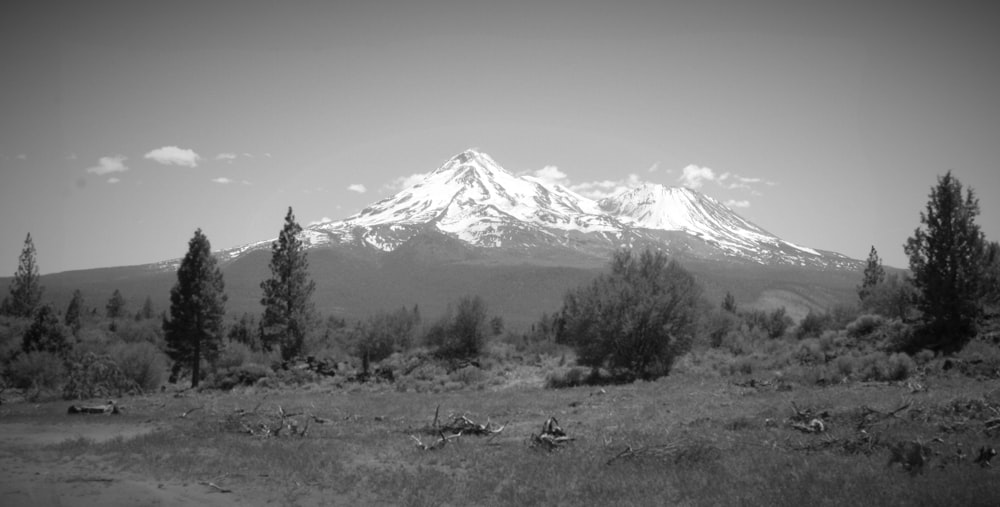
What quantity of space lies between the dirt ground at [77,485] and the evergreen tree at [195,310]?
62.1 ft

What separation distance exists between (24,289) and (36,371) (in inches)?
1450

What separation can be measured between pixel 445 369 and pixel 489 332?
10.7 meters

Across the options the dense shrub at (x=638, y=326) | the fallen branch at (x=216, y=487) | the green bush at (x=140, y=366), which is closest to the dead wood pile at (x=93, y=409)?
the green bush at (x=140, y=366)

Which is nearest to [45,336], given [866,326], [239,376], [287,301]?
[239,376]

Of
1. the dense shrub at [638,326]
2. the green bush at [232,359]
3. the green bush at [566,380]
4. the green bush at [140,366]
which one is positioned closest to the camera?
the green bush at [566,380]

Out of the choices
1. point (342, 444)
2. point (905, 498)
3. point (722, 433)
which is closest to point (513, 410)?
point (342, 444)

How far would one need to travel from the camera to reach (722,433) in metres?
12.8

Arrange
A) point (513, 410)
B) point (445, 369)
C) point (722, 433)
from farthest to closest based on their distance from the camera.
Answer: point (445, 369) → point (513, 410) → point (722, 433)

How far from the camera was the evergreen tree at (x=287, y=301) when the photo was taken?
35969 mm

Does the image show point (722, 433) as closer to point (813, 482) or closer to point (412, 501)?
point (813, 482)

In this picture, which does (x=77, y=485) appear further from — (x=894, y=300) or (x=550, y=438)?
(x=894, y=300)

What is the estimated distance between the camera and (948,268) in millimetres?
22906

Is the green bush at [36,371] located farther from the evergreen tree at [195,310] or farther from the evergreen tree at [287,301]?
the evergreen tree at [287,301]

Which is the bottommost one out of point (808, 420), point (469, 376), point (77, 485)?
point (469, 376)
